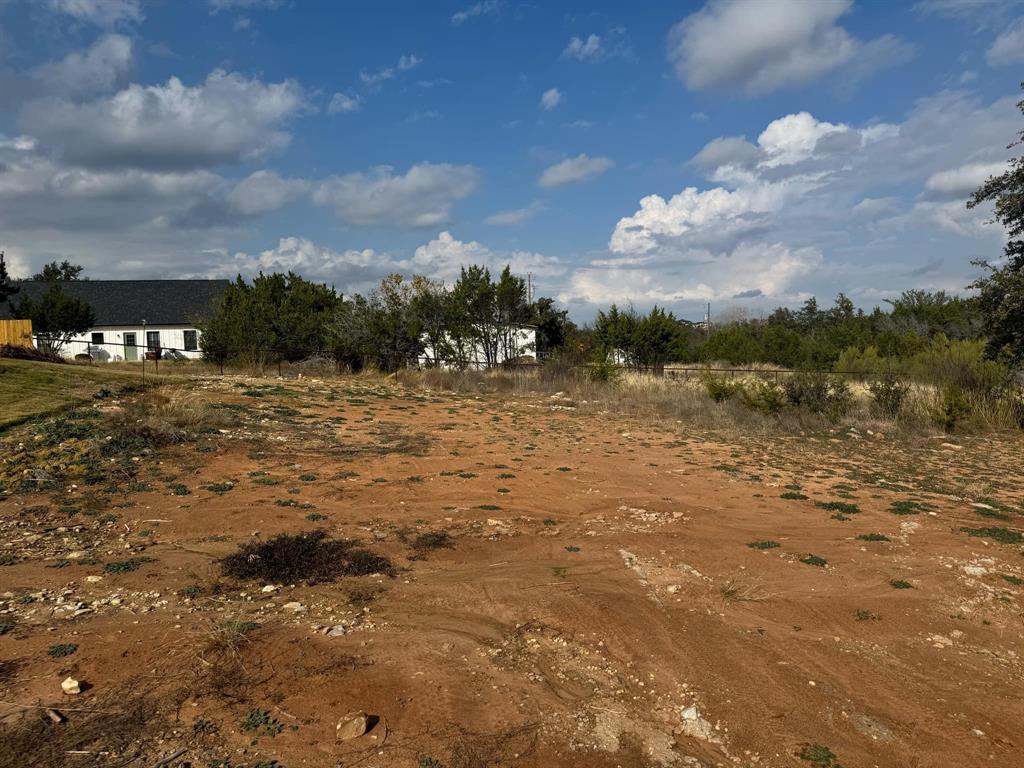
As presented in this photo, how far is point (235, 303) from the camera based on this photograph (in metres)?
31.6

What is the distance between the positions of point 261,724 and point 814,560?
555 cm

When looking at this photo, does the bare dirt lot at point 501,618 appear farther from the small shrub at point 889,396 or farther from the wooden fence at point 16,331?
the wooden fence at point 16,331

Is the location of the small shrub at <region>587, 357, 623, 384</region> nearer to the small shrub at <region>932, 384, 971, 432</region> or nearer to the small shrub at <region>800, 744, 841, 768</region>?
the small shrub at <region>932, 384, 971, 432</region>

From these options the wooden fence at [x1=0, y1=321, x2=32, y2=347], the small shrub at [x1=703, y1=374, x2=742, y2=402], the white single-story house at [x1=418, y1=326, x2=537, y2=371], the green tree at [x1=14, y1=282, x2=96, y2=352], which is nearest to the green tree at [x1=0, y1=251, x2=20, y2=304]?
the green tree at [x1=14, y1=282, x2=96, y2=352]

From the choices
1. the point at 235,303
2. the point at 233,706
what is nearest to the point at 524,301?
the point at 235,303

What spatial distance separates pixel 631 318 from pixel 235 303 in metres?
19.4

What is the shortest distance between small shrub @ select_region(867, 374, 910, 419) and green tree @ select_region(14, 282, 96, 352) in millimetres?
35780

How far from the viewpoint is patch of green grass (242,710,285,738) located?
3.69 m

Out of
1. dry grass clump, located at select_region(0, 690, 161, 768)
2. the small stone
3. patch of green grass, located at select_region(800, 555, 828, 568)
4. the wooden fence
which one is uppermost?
the wooden fence

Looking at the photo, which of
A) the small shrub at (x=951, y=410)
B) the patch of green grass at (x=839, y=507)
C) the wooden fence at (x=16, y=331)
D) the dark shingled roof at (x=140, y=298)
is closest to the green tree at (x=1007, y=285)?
the small shrub at (x=951, y=410)

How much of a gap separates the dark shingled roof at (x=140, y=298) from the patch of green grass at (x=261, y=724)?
1648 inches

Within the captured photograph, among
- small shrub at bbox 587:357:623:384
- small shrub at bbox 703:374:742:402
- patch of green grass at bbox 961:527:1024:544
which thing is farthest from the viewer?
small shrub at bbox 587:357:623:384

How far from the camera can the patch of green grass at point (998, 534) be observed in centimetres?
744

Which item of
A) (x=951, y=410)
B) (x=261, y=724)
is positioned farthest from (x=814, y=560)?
(x=951, y=410)
